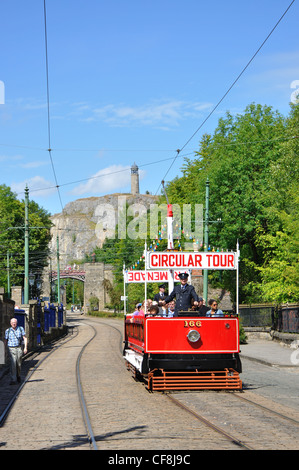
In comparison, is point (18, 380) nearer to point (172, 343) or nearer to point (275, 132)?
point (172, 343)

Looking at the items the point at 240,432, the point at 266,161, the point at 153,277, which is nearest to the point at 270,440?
the point at 240,432

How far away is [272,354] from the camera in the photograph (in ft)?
83.2

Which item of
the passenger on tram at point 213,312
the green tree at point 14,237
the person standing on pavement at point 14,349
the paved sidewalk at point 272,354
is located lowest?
the paved sidewalk at point 272,354

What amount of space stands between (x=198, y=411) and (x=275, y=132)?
1444 inches

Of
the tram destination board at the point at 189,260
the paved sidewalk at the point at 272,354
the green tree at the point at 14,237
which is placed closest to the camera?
the tram destination board at the point at 189,260

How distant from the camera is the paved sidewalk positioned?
21869mm

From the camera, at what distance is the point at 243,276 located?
5031 centimetres

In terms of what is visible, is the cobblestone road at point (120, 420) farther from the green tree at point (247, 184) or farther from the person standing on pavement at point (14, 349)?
the green tree at point (247, 184)

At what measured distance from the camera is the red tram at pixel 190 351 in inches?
553

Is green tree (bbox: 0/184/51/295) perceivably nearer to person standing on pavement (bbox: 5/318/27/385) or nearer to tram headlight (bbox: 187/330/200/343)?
person standing on pavement (bbox: 5/318/27/385)

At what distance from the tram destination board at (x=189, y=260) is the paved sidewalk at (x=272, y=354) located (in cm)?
695

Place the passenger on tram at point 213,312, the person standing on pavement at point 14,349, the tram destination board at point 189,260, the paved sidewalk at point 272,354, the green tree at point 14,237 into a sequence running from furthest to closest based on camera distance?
the green tree at point 14,237 → the paved sidewalk at point 272,354 → the person standing on pavement at point 14,349 → the tram destination board at point 189,260 → the passenger on tram at point 213,312

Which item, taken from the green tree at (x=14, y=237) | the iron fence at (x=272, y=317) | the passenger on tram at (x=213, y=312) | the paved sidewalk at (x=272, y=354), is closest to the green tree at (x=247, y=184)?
the iron fence at (x=272, y=317)

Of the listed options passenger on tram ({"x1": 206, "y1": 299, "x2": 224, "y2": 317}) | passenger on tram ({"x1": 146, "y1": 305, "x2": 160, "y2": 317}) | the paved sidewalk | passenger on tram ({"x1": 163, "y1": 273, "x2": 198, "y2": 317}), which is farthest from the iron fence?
passenger on tram ({"x1": 146, "y1": 305, "x2": 160, "y2": 317})
